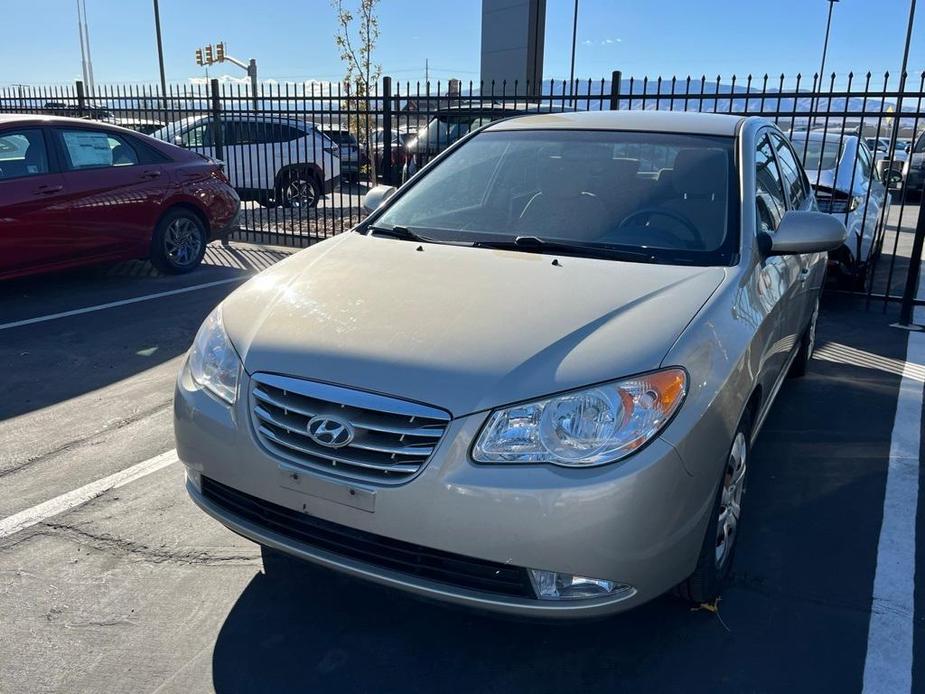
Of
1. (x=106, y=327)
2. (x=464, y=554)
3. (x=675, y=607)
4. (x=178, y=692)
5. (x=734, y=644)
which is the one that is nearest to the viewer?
(x=464, y=554)

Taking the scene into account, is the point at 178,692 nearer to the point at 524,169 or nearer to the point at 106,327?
the point at 524,169

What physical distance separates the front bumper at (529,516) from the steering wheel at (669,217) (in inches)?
50.9

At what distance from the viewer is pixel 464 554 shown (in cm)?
225

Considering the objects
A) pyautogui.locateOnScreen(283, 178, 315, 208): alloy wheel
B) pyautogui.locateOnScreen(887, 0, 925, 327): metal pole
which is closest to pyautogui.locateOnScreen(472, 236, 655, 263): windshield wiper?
pyautogui.locateOnScreen(887, 0, 925, 327): metal pole


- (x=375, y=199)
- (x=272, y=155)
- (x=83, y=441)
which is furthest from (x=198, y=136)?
(x=83, y=441)

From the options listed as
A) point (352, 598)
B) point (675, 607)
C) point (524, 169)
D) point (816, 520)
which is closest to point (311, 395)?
point (352, 598)

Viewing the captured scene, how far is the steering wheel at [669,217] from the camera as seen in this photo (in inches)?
129

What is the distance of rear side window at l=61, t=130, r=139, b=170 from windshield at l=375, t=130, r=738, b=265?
4789mm

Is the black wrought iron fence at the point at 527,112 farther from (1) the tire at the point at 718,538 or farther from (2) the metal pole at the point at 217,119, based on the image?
A: (1) the tire at the point at 718,538

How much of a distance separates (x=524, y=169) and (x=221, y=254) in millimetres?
7083

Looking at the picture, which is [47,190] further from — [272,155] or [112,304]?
[272,155]

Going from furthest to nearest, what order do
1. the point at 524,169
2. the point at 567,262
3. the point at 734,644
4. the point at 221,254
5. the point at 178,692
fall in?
the point at 221,254 < the point at 524,169 < the point at 567,262 < the point at 734,644 < the point at 178,692

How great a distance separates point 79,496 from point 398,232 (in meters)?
1.96

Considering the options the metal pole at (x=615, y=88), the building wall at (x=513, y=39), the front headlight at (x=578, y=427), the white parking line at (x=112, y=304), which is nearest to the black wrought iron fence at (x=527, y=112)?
the metal pole at (x=615, y=88)
